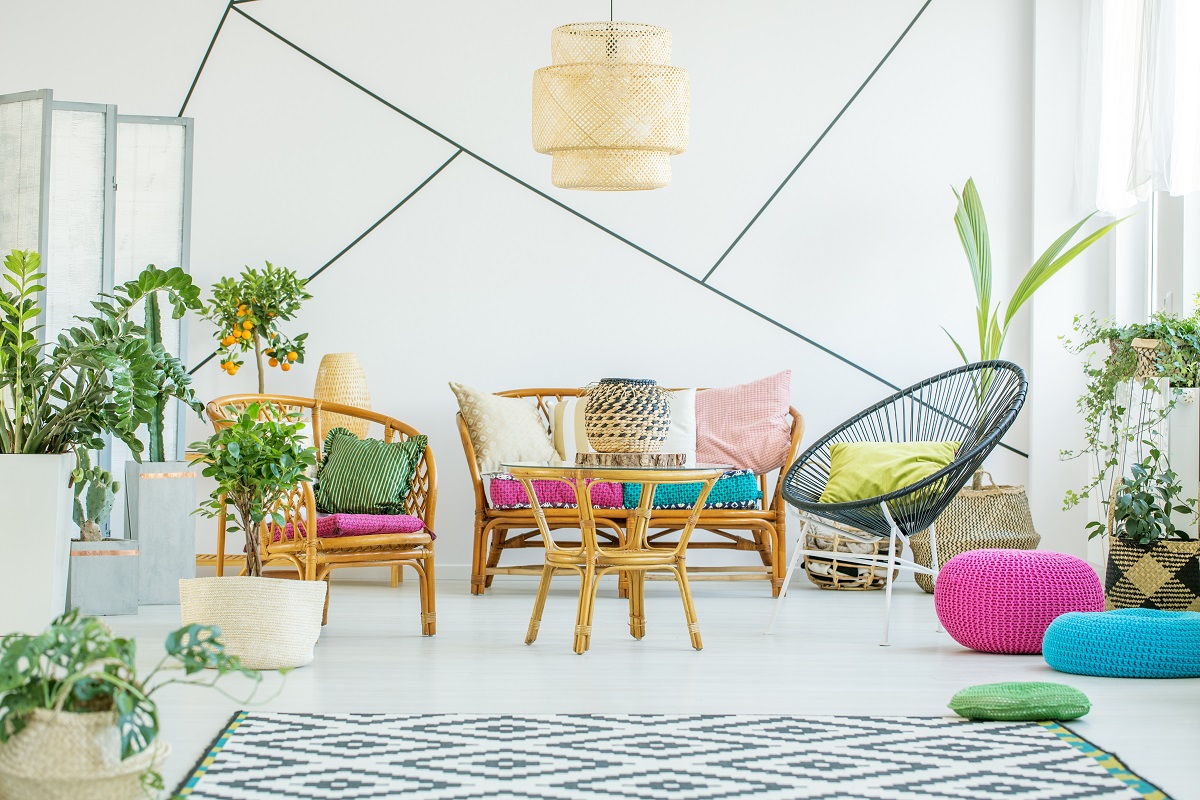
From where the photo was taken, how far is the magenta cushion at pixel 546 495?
4.86 m

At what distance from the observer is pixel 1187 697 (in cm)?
290

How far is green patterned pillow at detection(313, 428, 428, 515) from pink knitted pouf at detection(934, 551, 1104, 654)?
1799 mm

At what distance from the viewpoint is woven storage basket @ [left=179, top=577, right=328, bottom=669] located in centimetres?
319

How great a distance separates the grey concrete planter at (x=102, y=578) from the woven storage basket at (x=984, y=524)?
9.86 feet

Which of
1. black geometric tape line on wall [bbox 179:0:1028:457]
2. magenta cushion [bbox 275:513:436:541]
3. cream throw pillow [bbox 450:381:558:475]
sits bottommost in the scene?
magenta cushion [bbox 275:513:436:541]

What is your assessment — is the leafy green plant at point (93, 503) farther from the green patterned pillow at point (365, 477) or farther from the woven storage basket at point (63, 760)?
the woven storage basket at point (63, 760)

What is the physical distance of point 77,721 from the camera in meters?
1.70

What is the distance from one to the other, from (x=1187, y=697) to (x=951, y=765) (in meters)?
0.98

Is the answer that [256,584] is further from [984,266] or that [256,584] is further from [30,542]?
[984,266]

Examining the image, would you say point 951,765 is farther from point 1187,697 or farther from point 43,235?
point 43,235

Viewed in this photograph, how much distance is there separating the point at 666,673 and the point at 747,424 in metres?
2.09

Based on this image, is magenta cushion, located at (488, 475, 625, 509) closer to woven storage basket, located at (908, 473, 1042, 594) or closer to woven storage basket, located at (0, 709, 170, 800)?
woven storage basket, located at (908, 473, 1042, 594)

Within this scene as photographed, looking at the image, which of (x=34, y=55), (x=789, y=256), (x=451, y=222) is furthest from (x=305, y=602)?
(x=34, y=55)

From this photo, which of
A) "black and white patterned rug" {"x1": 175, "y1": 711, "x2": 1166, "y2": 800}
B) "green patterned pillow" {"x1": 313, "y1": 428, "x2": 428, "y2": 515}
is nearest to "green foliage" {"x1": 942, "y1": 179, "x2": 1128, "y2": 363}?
"green patterned pillow" {"x1": 313, "y1": 428, "x2": 428, "y2": 515}
